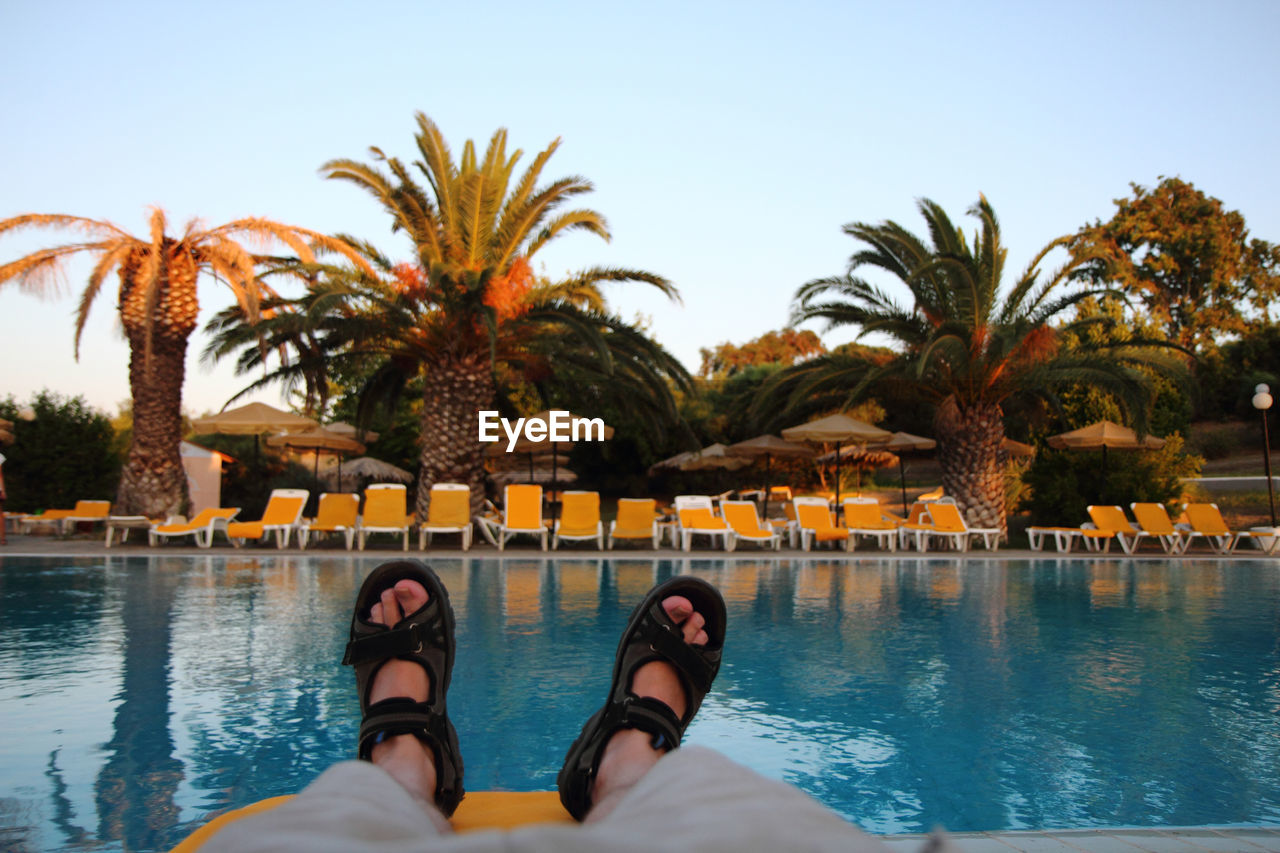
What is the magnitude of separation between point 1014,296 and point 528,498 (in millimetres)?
8257

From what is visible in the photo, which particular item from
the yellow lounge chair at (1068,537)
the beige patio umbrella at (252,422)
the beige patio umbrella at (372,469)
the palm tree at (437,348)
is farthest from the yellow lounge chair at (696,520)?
the beige patio umbrella at (372,469)

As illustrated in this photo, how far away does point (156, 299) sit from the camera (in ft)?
45.2

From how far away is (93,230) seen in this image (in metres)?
14.0

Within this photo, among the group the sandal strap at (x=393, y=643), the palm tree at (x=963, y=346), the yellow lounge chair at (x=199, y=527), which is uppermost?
the palm tree at (x=963, y=346)

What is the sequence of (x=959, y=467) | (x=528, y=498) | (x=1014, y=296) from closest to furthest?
1. (x=528, y=498)
2. (x=1014, y=296)
3. (x=959, y=467)

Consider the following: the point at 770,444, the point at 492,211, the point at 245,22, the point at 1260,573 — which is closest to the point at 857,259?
the point at 770,444

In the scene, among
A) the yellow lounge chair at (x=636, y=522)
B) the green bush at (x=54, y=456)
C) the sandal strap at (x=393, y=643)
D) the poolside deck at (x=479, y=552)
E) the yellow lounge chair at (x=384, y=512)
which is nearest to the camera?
the sandal strap at (x=393, y=643)

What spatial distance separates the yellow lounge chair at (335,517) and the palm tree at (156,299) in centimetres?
299

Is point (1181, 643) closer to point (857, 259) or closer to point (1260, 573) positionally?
point (1260, 573)

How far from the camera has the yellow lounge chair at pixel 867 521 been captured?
536 inches

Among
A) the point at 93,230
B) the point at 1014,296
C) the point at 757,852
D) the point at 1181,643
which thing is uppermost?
the point at 93,230

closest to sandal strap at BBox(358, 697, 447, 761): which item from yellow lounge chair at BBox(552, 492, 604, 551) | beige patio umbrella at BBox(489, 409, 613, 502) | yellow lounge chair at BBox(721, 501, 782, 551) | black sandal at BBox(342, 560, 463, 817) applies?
black sandal at BBox(342, 560, 463, 817)

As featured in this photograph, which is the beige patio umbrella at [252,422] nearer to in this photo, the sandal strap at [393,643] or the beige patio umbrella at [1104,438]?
the beige patio umbrella at [1104,438]

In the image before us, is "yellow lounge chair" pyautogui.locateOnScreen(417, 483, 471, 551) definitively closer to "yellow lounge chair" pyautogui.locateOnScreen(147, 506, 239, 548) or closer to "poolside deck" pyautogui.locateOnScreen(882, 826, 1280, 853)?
"yellow lounge chair" pyautogui.locateOnScreen(147, 506, 239, 548)
